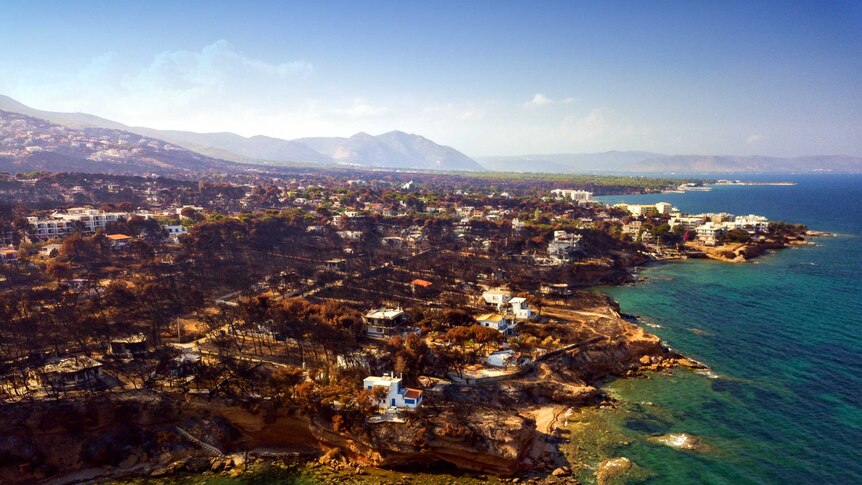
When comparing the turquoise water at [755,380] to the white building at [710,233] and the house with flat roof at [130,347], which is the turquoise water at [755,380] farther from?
the house with flat roof at [130,347]

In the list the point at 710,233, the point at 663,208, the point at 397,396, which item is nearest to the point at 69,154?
the point at 663,208

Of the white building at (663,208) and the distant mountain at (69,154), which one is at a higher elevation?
the distant mountain at (69,154)

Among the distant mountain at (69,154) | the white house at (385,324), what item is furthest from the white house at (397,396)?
the distant mountain at (69,154)

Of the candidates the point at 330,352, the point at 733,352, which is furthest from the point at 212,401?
the point at 733,352

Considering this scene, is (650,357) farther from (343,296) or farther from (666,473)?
(343,296)

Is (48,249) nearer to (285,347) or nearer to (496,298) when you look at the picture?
(285,347)

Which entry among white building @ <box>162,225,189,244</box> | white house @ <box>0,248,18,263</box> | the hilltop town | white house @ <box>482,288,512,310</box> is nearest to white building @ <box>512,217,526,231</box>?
the hilltop town
